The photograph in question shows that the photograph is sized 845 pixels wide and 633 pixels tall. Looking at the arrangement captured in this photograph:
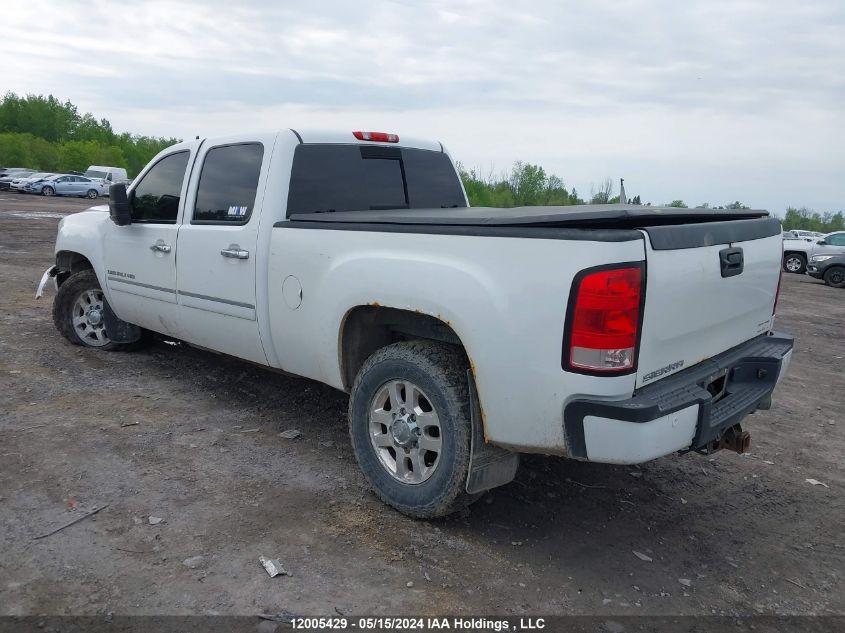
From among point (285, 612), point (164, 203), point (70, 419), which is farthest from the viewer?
point (164, 203)

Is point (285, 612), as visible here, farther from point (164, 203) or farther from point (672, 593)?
point (164, 203)

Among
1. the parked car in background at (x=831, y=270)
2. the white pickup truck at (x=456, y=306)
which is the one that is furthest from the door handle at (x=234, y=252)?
the parked car in background at (x=831, y=270)

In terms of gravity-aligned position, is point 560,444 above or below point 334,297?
below

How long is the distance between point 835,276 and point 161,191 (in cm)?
1781

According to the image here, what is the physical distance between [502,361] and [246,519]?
5.13ft

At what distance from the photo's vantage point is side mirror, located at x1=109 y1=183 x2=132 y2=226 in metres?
5.27

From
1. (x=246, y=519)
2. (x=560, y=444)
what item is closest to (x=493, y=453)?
(x=560, y=444)

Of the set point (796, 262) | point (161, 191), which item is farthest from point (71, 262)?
point (796, 262)

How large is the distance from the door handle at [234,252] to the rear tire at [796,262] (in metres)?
20.7

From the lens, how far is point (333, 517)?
3.53 metres

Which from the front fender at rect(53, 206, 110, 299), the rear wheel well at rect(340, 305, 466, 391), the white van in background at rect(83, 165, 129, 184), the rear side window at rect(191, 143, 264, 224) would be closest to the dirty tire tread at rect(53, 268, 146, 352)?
the front fender at rect(53, 206, 110, 299)

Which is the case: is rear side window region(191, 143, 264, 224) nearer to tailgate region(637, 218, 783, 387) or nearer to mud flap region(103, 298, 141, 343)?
mud flap region(103, 298, 141, 343)

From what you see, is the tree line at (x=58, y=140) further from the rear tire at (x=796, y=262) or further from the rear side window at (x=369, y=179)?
the rear side window at (x=369, y=179)

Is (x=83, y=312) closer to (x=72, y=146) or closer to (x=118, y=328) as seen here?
(x=118, y=328)
